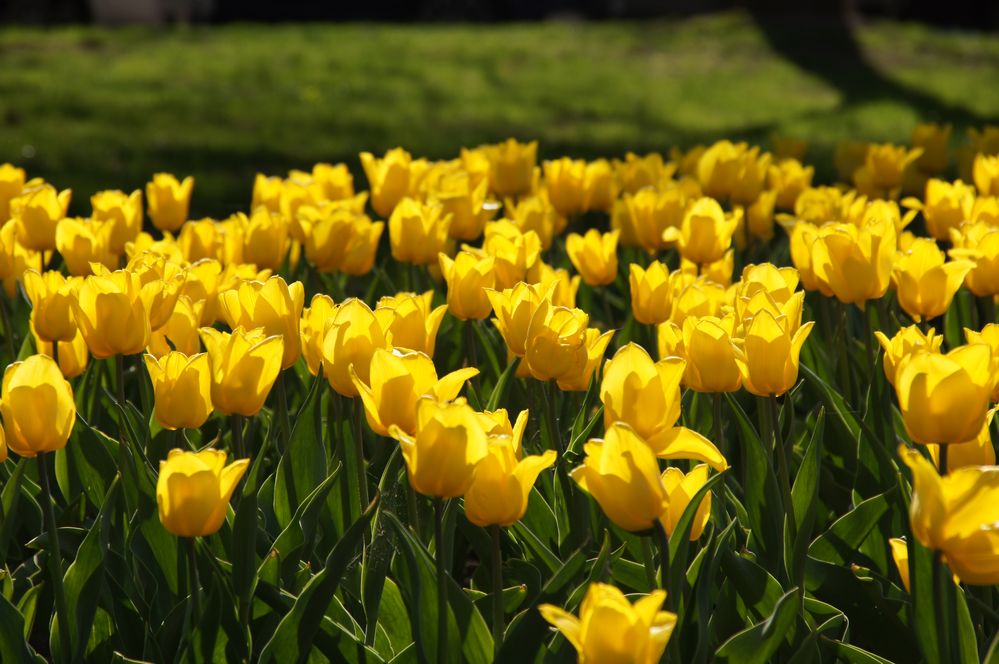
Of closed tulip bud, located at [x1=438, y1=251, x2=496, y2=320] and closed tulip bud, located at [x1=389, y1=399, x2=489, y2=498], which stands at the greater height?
closed tulip bud, located at [x1=389, y1=399, x2=489, y2=498]

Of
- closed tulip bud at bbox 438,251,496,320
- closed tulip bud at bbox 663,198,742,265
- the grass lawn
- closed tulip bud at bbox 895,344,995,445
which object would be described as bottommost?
the grass lawn

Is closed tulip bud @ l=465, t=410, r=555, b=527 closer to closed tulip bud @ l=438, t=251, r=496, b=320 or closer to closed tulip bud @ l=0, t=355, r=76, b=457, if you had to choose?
closed tulip bud @ l=0, t=355, r=76, b=457

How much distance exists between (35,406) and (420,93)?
8370 millimetres

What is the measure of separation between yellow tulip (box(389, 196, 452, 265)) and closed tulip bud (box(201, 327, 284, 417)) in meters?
1.08

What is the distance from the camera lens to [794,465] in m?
2.41

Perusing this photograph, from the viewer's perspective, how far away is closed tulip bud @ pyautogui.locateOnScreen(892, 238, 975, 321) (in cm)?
225

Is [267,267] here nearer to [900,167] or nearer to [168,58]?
[900,167]

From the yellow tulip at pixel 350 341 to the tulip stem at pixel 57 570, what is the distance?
443 millimetres

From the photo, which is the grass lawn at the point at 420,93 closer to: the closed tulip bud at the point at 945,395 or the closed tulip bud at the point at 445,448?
the closed tulip bud at the point at 445,448

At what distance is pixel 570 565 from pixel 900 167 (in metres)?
2.64

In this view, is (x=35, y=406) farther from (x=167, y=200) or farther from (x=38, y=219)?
(x=167, y=200)

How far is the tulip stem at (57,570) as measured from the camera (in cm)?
170

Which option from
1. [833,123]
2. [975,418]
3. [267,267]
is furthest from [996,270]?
[833,123]

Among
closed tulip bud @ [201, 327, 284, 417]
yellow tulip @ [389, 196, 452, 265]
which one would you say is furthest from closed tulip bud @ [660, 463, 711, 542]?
yellow tulip @ [389, 196, 452, 265]
